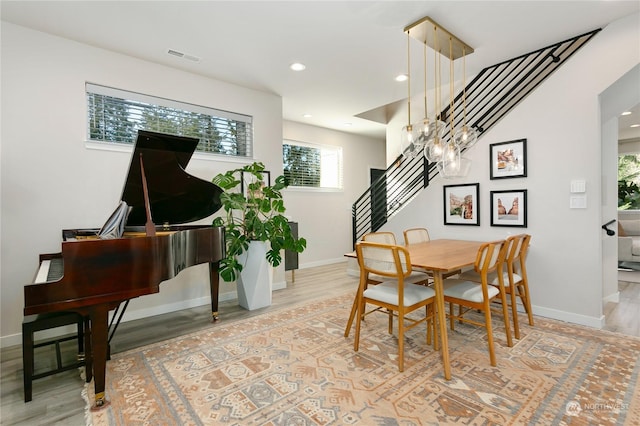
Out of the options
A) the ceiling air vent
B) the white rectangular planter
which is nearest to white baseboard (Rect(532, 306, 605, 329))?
the white rectangular planter

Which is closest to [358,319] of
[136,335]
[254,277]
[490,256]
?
[490,256]

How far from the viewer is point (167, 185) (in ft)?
9.14

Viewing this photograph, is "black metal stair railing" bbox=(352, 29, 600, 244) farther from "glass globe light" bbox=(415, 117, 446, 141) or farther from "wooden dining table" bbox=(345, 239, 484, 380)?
"wooden dining table" bbox=(345, 239, 484, 380)

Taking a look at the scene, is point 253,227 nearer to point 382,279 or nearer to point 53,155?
point 382,279

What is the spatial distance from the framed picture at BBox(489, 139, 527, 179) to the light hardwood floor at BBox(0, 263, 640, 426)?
1790 millimetres

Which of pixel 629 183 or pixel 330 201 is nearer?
pixel 330 201

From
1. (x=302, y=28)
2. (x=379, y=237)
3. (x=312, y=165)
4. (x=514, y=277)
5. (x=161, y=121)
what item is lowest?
(x=514, y=277)

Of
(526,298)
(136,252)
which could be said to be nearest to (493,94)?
(526,298)

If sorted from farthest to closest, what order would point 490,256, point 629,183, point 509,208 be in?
point 629,183, point 509,208, point 490,256

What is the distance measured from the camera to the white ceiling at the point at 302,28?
2.61 meters

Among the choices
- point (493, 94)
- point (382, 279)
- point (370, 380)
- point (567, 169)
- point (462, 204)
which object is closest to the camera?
point (370, 380)

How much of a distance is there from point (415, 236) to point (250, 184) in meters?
2.12

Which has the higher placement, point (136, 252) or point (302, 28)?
point (302, 28)

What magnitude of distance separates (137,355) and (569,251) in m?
4.29
